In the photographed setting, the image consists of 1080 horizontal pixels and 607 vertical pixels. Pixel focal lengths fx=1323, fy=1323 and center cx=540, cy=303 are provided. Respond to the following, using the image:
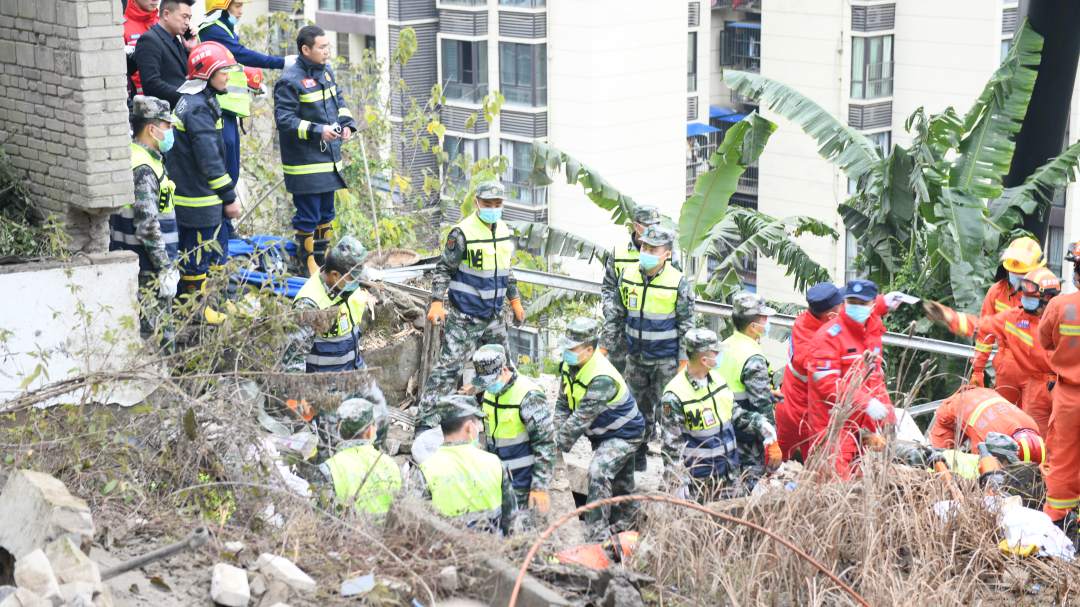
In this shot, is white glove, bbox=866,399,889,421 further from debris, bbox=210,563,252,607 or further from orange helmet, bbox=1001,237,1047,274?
debris, bbox=210,563,252,607

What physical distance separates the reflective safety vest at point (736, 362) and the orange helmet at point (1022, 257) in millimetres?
2011

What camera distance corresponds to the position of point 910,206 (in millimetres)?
13055

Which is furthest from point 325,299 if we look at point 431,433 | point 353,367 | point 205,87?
point 205,87

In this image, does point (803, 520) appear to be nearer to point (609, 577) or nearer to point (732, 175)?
point (609, 577)

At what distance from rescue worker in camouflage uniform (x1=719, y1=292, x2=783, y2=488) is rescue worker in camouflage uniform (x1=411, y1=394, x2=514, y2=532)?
2174mm

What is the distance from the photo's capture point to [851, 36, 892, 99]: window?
2736 cm

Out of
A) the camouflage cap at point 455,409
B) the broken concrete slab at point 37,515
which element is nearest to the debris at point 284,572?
the broken concrete slab at point 37,515

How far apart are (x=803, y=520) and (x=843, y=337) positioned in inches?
87.4

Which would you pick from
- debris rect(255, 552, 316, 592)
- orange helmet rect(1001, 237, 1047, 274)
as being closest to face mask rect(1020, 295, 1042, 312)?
orange helmet rect(1001, 237, 1047, 274)

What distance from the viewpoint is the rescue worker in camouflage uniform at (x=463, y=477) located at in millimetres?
7555

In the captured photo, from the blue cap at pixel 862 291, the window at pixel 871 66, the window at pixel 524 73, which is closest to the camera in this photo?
the blue cap at pixel 862 291

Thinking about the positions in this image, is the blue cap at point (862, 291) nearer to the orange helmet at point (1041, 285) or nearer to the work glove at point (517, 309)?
the orange helmet at point (1041, 285)

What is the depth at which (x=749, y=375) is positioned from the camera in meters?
9.23

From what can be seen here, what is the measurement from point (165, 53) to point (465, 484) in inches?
196
